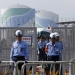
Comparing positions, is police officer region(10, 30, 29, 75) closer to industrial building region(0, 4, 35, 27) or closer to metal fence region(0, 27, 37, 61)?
metal fence region(0, 27, 37, 61)

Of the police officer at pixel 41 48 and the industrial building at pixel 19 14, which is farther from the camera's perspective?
the industrial building at pixel 19 14

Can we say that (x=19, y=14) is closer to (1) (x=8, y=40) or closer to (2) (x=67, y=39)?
(2) (x=67, y=39)

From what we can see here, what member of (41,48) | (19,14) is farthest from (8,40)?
(19,14)

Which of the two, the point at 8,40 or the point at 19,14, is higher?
the point at 8,40

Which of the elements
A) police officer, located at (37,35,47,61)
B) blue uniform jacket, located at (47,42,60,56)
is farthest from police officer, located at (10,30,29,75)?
police officer, located at (37,35,47,61)

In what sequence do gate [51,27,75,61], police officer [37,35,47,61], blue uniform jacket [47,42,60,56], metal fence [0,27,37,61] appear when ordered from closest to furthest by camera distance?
1. blue uniform jacket [47,42,60,56]
2. police officer [37,35,47,61]
3. metal fence [0,27,37,61]
4. gate [51,27,75,61]

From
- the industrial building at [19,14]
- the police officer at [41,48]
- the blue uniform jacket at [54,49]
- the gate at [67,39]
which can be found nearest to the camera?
the blue uniform jacket at [54,49]

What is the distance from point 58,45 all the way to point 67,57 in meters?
5.87

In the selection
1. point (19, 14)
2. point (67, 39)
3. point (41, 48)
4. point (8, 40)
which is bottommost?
point (19, 14)

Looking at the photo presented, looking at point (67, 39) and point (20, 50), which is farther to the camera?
point (67, 39)

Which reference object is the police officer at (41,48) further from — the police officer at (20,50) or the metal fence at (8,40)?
the police officer at (20,50)

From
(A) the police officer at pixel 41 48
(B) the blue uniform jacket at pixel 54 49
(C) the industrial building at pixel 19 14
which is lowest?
(C) the industrial building at pixel 19 14

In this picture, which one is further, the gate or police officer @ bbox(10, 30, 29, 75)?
the gate

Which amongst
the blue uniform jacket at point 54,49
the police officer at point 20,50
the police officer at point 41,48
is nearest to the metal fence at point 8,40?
the police officer at point 41,48
